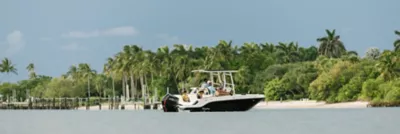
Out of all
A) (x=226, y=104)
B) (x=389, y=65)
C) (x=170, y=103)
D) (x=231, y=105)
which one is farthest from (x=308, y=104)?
(x=226, y=104)

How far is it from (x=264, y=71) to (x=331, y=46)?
57.3 feet

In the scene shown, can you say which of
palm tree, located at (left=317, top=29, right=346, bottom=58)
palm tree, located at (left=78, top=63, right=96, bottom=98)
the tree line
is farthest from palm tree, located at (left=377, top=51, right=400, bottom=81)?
palm tree, located at (left=78, top=63, right=96, bottom=98)

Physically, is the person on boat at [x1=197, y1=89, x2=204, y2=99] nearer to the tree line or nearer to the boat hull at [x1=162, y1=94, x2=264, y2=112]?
the boat hull at [x1=162, y1=94, x2=264, y2=112]

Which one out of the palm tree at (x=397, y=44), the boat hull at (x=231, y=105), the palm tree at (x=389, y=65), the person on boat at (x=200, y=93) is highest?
the palm tree at (x=397, y=44)

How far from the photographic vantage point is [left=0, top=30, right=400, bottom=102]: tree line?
7856cm

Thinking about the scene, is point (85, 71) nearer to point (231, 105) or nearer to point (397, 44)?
point (397, 44)

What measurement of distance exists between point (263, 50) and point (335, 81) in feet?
115

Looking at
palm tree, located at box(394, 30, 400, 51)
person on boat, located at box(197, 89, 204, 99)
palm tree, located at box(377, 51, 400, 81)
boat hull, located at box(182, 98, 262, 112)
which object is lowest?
boat hull, located at box(182, 98, 262, 112)

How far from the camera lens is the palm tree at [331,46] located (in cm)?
11250

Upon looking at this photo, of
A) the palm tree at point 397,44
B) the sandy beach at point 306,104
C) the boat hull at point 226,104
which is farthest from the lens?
the palm tree at point 397,44

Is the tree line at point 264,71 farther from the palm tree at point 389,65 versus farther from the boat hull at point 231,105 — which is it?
the boat hull at point 231,105

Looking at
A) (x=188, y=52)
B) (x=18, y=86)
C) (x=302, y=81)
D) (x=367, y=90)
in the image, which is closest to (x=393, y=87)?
(x=367, y=90)

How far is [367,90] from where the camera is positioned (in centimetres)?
7494

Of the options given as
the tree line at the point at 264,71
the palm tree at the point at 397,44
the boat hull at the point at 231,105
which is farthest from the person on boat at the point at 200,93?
the palm tree at the point at 397,44
